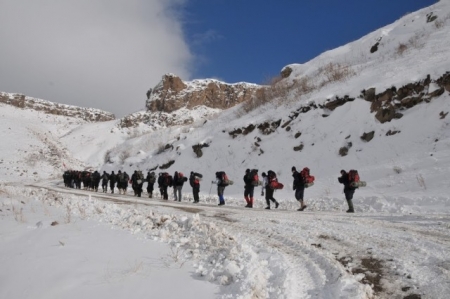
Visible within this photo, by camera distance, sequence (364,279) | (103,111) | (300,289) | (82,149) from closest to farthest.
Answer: (300,289)
(364,279)
(82,149)
(103,111)

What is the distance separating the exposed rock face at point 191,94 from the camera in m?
81.4

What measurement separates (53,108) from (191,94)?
50.2 m

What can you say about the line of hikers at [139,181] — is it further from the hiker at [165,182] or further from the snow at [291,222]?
the snow at [291,222]

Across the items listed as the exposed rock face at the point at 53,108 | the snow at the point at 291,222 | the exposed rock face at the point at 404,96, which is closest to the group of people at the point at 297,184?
the snow at the point at 291,222

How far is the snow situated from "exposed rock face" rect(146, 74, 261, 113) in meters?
54.5

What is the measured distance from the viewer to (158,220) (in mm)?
7273

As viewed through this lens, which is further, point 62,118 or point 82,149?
point 62,118

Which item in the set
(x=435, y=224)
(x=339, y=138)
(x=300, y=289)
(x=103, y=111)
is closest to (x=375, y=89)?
(x=339, y=138)

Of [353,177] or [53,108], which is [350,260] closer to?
[353,177]

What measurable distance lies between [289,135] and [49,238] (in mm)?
18536

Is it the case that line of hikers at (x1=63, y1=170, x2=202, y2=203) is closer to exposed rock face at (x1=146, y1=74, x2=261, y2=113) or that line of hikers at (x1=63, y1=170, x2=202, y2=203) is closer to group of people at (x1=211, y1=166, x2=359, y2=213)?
group of people at (x1=211, y1=166, x2=359, y2=213)

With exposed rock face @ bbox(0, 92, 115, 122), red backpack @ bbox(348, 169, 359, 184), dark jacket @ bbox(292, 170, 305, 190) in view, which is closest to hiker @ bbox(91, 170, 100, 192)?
dark jacket @ bbox(292, 170, 305, 190)

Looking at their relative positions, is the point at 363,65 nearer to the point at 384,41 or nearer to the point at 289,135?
the point at 384,41

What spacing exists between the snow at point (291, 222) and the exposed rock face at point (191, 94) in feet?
179
